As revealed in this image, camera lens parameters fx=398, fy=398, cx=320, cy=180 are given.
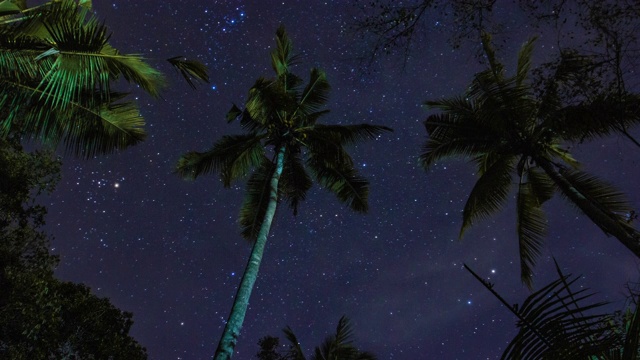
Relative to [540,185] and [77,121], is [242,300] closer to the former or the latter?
[77,121]

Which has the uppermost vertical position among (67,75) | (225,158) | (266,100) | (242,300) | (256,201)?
(266,100)

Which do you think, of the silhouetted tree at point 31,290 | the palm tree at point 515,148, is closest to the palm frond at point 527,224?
the palm tree at point 515,148

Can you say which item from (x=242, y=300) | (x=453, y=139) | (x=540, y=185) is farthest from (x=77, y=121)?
(x=540, y=185)

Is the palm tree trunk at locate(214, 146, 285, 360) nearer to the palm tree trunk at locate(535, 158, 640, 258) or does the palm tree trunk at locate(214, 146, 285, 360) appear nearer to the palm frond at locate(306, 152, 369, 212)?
the palm frond at locate(306, 152, 369, 212)

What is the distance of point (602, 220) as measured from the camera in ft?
29.8

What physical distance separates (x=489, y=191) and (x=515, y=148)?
1.45 m

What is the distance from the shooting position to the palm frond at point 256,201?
1262 cm

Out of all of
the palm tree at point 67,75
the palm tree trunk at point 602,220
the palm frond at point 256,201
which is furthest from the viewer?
the palm frond at point 256,201

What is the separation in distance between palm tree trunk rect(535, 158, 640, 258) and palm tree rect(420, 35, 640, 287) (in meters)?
0.03

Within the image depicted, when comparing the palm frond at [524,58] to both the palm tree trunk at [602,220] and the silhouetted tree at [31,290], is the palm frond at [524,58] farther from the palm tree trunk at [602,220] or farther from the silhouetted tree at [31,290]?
the silhouetted tree at [31,290]

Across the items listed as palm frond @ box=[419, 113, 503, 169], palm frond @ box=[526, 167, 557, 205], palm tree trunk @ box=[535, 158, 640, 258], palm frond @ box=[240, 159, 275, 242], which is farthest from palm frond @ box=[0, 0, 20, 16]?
palm frond @ box=[526, 167, 557, 205]

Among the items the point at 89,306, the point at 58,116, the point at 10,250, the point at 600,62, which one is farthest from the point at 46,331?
the point at 600,62

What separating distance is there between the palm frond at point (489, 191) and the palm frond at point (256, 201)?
618 cm

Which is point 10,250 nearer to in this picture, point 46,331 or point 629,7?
point 46,331
